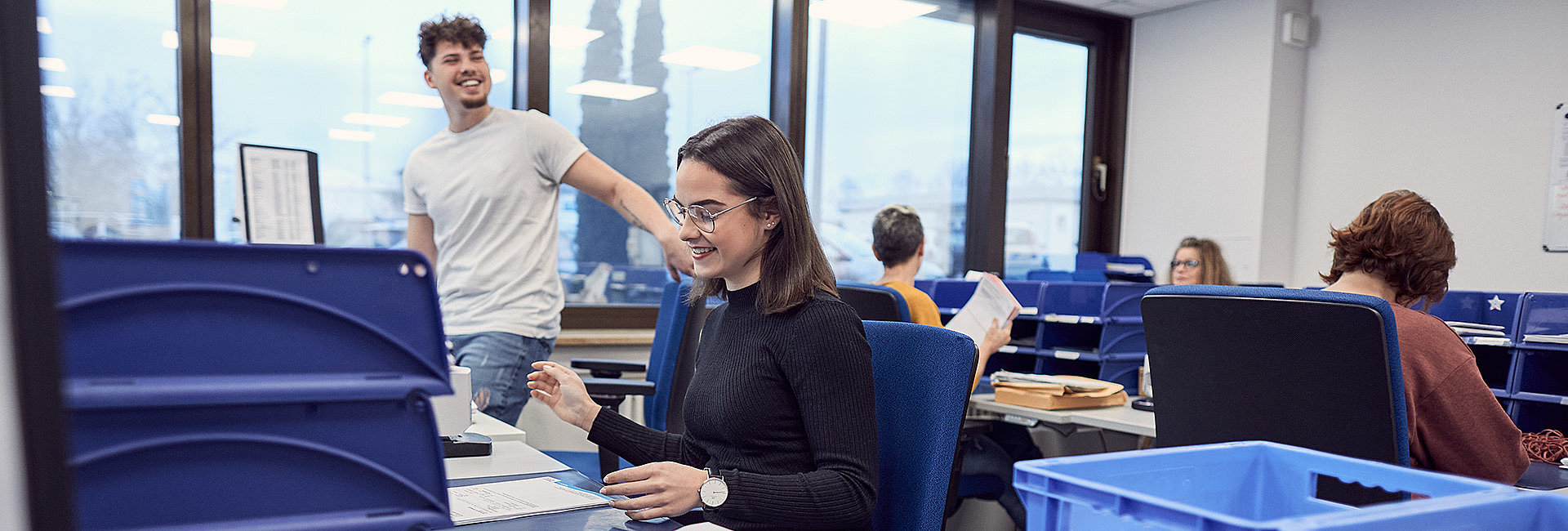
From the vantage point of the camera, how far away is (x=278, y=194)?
159 centimetres

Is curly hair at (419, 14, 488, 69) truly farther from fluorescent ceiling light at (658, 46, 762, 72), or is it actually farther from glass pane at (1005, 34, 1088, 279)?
glass pane at (1005, 34, 1088, 279)

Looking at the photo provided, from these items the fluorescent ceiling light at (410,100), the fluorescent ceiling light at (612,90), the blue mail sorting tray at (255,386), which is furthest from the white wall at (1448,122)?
the blue mail sorting tray at (255,386)

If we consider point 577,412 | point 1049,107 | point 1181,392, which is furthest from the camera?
point 1049,107

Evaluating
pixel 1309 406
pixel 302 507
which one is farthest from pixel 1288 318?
pixel 302 507

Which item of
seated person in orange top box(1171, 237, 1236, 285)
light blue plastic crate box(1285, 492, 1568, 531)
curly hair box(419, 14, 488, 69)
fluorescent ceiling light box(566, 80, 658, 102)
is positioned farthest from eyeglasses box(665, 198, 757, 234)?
seated person in orange top box(1171, 237, 1236, 285)

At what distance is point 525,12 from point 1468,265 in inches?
179

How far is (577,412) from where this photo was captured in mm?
1394

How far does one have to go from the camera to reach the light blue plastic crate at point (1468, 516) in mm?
506

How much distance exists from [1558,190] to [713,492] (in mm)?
4857

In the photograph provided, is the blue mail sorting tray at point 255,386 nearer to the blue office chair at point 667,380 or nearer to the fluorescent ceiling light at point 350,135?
the blue office chair at point 667,380

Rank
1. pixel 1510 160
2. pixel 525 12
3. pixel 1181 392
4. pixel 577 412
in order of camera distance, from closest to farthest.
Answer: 1. pixel 577 412
2. pixel 1181 392
3. pixel 525 12
4. pixel 1510 160

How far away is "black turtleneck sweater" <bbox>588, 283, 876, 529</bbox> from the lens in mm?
1118

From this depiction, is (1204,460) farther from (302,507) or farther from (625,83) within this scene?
(625,83)

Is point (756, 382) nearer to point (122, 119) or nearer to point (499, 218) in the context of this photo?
point (499, 218)
